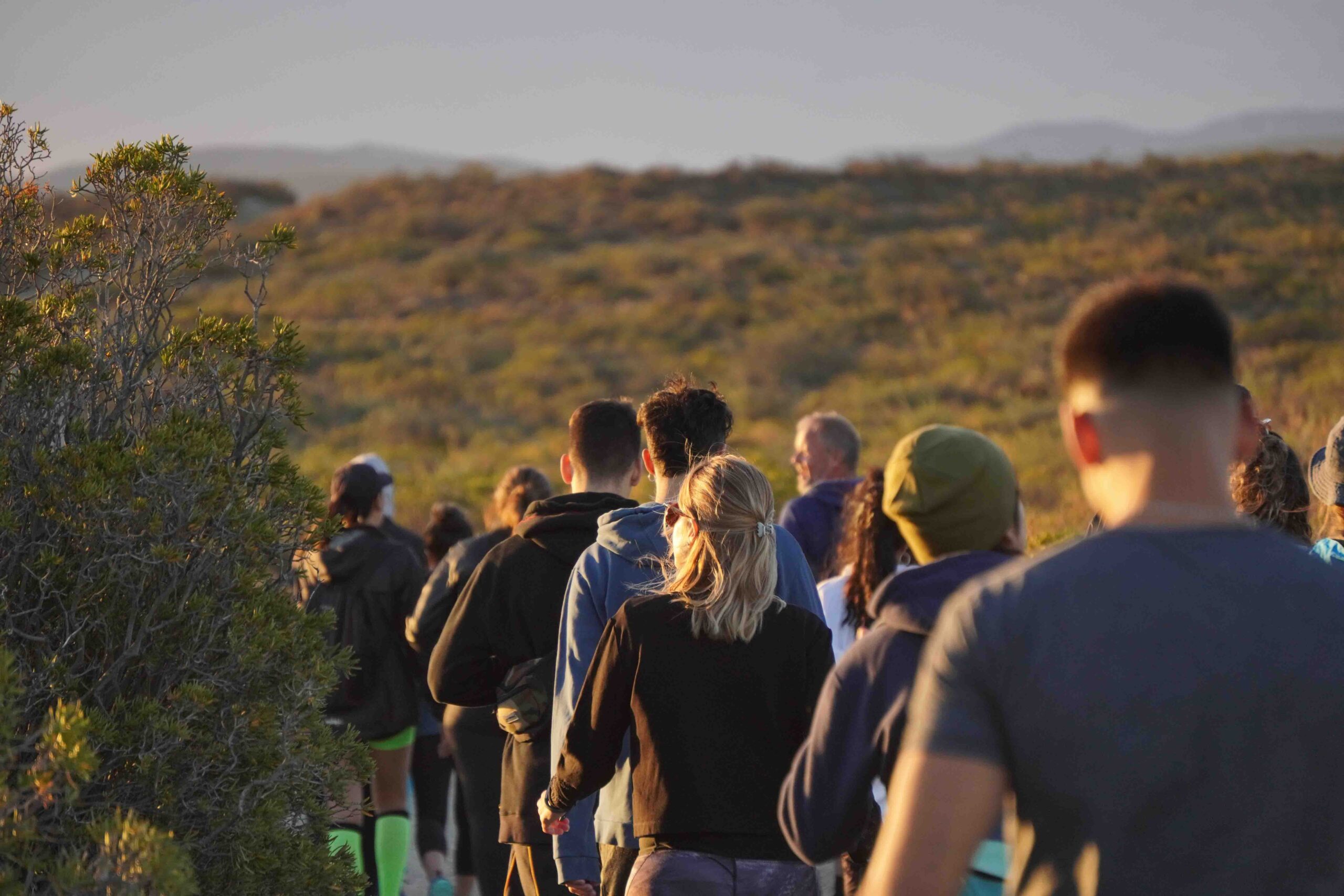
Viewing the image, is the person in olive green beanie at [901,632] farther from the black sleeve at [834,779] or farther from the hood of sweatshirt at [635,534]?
the hood of sweatshirt at [635,534]

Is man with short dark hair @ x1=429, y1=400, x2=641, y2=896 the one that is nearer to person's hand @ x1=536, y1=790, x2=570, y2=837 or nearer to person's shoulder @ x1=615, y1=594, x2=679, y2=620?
person's hand @ x1=536, y1=790, x2=570, y2=837

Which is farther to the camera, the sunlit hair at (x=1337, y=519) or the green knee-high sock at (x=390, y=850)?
the green knee-high sock at (x=390, y=850)

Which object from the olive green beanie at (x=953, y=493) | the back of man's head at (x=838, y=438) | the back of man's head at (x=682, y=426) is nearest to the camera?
the olive green beanie at (x=953, y=493)

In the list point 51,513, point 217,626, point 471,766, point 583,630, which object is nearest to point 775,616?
point 583,630

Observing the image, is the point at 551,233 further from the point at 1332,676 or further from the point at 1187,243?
the point at 1332,676

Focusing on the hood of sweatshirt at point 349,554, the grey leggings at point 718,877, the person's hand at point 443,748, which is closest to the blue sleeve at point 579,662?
the grey leggings at point 718,877

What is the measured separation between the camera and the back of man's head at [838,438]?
6.36 meters

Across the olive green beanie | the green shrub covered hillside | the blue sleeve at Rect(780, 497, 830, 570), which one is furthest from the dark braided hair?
the green shrub covered hillside

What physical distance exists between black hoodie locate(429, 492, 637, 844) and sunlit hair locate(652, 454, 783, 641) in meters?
0.97

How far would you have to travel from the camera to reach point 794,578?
11.8ft

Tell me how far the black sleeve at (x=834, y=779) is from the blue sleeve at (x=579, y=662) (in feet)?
4.68

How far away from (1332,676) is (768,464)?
44.7ft

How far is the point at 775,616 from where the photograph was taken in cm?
317

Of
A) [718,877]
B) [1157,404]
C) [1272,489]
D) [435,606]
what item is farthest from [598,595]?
[1272,489]
